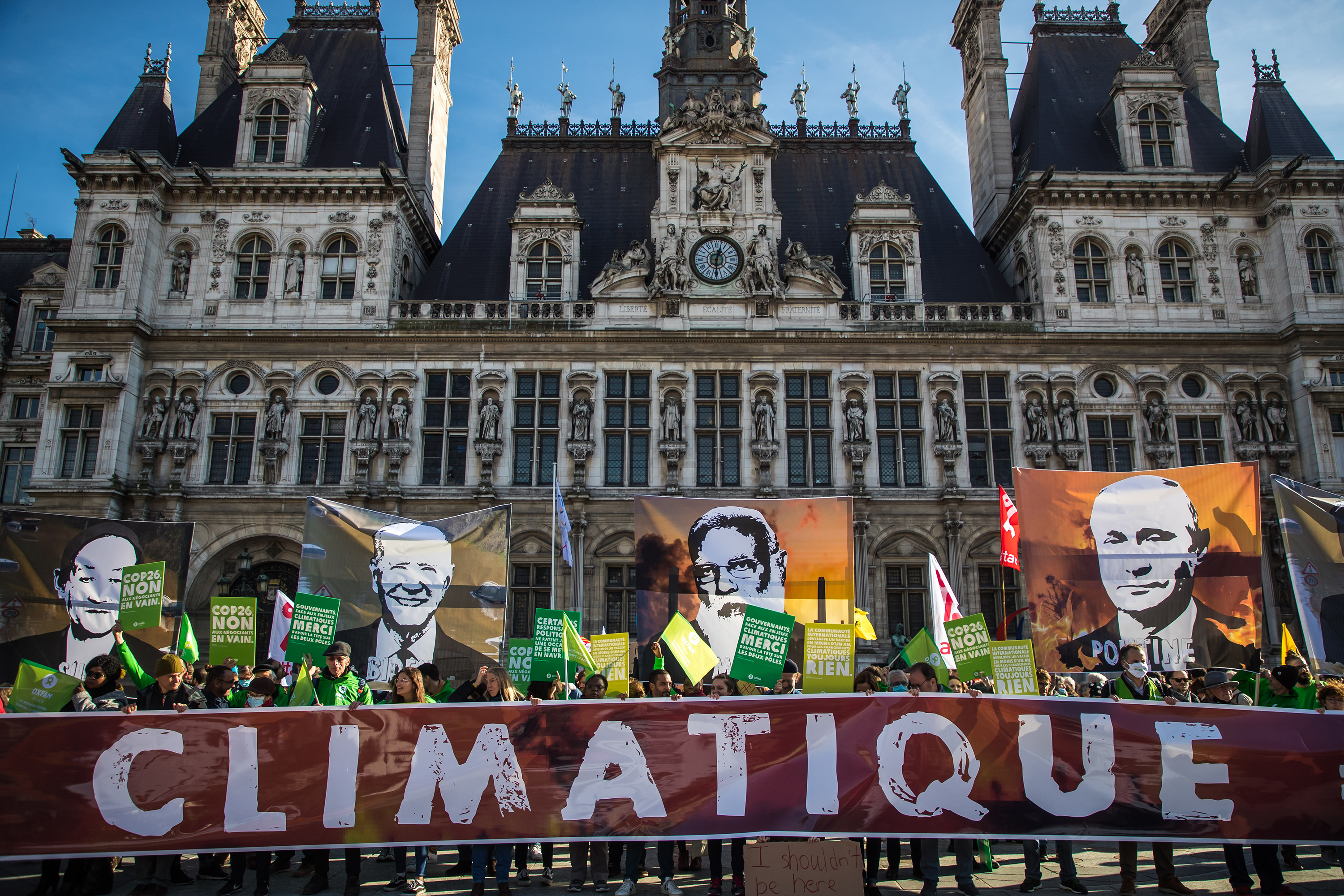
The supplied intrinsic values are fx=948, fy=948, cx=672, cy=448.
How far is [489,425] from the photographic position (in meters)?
28.9

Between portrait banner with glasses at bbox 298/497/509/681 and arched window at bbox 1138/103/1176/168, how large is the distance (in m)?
26.4

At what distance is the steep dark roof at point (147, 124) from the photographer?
31.7 metres

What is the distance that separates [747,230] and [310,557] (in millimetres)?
18192

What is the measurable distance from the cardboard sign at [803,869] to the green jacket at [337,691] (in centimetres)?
472

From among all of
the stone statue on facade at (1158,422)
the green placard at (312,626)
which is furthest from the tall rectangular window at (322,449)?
the stone statue on facade at (1158,422)

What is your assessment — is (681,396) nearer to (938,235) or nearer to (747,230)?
(747,230)

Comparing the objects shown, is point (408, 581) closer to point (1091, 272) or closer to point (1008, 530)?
point (1008, 530)

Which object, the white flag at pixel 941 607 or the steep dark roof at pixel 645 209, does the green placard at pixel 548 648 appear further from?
the steep dark roof at pixel 645 209

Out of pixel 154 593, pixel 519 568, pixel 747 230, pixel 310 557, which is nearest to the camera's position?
pixel 154 593

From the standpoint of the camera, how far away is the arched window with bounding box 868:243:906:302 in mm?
31344

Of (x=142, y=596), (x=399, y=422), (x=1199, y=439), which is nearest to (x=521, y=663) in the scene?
(x=142, y=596)

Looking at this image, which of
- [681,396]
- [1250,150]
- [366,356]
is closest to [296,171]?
[366,356]

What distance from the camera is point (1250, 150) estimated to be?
1291 inches

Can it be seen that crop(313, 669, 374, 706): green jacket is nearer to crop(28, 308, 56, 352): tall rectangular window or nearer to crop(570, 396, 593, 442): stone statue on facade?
crop(570, 396, 593, 442): stone statue on facade
